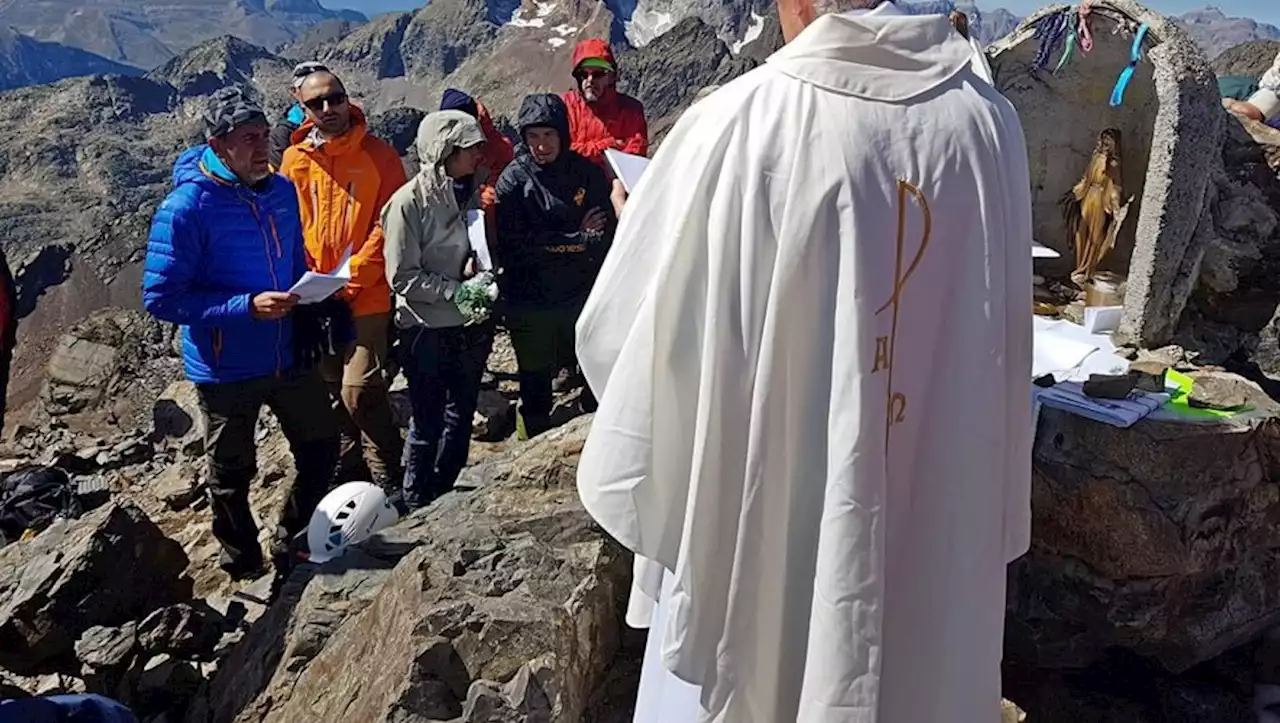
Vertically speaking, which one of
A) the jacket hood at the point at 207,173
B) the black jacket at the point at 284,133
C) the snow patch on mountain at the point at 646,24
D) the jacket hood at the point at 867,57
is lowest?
the snow patch on mountain at the point at 646,24

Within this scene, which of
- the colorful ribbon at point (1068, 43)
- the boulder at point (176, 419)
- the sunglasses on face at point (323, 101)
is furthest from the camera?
the boulder at point (176, 419)

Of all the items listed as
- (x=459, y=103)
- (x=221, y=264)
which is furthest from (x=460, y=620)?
(x=459, y=103)

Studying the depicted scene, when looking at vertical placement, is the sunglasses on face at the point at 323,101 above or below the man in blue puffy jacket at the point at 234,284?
above

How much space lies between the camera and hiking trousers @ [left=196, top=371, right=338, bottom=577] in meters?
4.13

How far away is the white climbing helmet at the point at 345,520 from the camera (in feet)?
13.1

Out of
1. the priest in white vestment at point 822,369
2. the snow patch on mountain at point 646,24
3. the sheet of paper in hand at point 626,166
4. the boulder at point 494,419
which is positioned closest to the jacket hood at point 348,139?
the sheet of paper in hand at point 626,166

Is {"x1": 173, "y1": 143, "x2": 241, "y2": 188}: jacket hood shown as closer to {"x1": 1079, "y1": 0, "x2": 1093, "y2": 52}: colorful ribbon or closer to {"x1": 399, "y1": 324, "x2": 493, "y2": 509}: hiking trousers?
{"x1": 399, "y1": 324, "x2": 493, "y2": 509}: hiking trousers

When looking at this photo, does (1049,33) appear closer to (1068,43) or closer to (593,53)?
(1068,43)

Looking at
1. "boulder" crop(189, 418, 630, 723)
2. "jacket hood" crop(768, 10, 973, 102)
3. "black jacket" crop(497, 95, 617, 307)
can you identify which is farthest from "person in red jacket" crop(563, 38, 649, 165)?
"jacket hood" crop(768, 10, 973, 102)

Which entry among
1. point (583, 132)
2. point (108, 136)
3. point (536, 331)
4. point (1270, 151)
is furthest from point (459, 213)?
point (108, 136)

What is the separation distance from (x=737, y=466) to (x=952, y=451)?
0.49 meters

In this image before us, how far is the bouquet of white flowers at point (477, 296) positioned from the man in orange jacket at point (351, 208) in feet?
2.48

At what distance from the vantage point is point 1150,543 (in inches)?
131

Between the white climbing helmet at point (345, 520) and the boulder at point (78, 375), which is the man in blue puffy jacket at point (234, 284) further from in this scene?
the boulder at point (78, 375)
